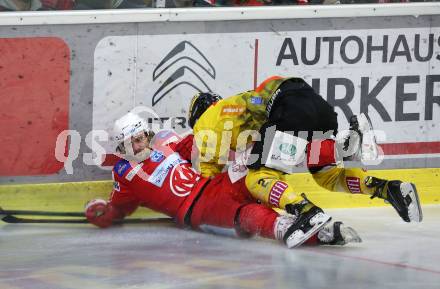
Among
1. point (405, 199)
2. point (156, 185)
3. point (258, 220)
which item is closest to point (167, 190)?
point (156, 185)

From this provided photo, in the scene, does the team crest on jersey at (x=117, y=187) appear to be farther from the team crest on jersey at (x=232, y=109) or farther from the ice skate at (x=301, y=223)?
the ice skate at (x=301, y=223)

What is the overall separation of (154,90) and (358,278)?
2.40m

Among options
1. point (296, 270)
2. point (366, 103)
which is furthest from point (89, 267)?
point (366, 103)

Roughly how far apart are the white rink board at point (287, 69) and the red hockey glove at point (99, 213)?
0.59m

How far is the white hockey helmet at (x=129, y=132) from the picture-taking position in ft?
25.0

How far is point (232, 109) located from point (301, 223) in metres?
1.00

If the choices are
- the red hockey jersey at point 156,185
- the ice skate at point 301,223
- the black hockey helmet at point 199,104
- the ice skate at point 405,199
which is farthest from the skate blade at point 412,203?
the black hockey helmet at point 199,104

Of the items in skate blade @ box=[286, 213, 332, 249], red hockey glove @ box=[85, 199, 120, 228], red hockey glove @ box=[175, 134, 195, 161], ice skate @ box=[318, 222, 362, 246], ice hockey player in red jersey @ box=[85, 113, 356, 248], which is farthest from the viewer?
red hockey glove @ box=[175, 134, 195, 161]

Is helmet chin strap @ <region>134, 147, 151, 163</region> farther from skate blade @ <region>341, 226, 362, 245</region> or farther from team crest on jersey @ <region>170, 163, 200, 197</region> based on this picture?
skate blade @ <region>341, 226, 362, 245</region>

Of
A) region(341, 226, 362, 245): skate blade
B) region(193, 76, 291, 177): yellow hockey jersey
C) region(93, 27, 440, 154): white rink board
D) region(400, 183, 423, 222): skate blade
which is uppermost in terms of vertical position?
region(93, 27, 440, 154): white rink board

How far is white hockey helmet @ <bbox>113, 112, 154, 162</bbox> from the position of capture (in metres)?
7.62

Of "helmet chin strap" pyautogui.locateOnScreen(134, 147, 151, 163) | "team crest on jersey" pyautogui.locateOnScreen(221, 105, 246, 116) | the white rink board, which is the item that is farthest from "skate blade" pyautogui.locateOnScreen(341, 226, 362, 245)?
the white rink board

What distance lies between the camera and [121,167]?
7.63m

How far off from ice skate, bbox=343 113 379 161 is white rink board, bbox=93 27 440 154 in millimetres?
877
